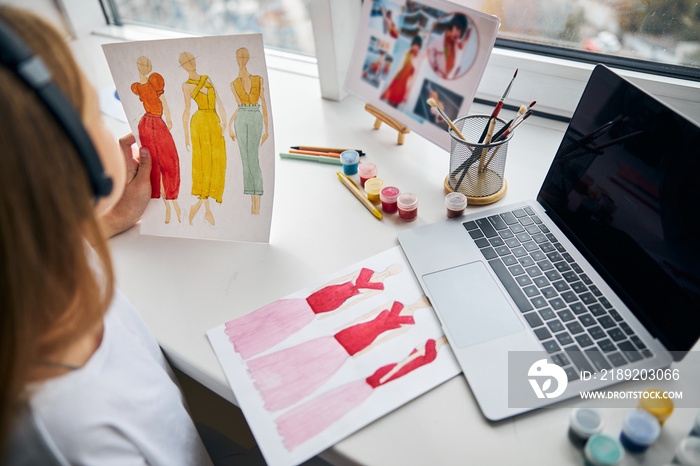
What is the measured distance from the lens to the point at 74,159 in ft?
1.27

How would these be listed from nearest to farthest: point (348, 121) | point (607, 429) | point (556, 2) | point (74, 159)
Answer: point (74, 159), point (607, 429), point (556, 2), point (348, 121)

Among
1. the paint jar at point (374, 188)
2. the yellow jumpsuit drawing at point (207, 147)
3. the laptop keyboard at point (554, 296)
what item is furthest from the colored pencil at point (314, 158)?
the laptop keyboard at point (554, 296)

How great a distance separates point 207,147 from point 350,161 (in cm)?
27

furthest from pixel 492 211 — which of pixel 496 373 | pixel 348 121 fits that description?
pixel 348 121

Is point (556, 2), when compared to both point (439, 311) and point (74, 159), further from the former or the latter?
point (74, 159)

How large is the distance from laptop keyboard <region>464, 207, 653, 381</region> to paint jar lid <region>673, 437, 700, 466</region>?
10cm

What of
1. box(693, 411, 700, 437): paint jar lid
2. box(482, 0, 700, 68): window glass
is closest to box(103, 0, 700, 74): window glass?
box(482, 0, 700, 68): window glass

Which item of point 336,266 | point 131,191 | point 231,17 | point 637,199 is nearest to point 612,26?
point 637,199

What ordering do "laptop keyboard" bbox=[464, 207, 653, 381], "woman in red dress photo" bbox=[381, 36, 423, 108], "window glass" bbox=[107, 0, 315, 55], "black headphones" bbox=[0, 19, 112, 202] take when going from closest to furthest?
"black headphones" bbox=[0, 19, 112, 202] < "laptop keyboard" bbox=[464, 207, 653, 381] < "woman in red dress photo" bbox=[381, 36, 423, 108] < "window glass" bbox=[107, 0, 315, 55]

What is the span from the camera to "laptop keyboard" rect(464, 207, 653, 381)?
572 mm

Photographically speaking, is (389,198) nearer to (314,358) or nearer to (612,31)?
(314,358)

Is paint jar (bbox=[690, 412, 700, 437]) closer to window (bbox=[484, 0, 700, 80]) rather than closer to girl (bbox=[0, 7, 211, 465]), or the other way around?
girl (bbox=[0, 7, 211, 465])

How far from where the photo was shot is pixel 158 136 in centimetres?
77

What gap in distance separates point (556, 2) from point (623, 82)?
1.49 ft
